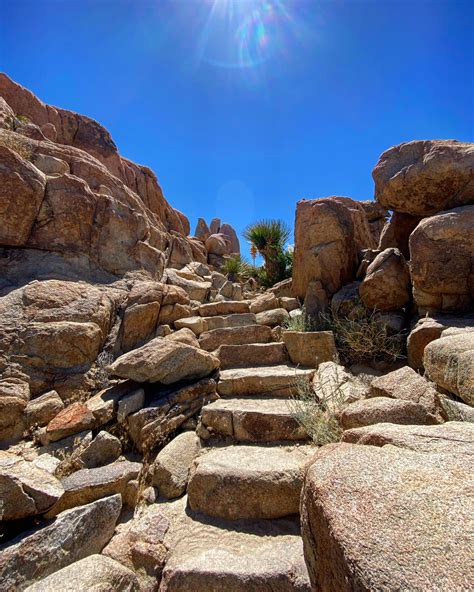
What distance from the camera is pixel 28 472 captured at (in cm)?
216

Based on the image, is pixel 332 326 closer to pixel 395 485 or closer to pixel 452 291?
pixel 452 291

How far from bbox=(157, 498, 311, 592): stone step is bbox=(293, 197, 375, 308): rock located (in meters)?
4.02

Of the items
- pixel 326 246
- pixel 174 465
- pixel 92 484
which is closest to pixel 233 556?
pixel 174 465

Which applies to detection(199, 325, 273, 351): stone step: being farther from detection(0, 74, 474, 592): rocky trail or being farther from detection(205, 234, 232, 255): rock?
detection(205, 234, 232, 255): rock

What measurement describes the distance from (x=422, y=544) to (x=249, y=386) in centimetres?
298

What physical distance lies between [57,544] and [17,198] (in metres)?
4.69

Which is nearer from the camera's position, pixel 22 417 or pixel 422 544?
pixel 422 544

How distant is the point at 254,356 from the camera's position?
15.0 feet

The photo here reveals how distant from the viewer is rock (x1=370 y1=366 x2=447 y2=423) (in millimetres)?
2180

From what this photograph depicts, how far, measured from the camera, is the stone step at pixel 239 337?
5125 millimetres

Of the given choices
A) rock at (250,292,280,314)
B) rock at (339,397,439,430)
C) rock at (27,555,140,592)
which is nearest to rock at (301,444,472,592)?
rock at (339,397,439,430)

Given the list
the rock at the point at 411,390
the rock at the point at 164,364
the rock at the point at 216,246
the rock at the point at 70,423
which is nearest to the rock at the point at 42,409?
the rock at the point at 70,423

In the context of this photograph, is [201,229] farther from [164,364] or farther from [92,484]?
[92,484]

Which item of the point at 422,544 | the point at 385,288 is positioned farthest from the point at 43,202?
the point at 422,544
